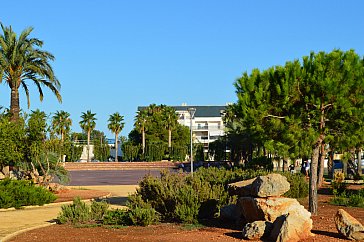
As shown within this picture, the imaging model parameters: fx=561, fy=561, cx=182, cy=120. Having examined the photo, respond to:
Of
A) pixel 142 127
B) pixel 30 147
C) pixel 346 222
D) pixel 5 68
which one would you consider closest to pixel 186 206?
pixel 346 222

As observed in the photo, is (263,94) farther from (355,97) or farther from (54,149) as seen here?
(54,149)

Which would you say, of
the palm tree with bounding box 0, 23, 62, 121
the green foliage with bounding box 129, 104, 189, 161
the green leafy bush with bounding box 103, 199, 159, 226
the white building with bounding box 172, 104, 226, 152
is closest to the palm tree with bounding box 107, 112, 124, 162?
the green foliage with bounding box 129, 104, 189, 161

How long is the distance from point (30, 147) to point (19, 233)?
11881 millimetres

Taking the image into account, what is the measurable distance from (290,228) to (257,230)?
760 millimetres

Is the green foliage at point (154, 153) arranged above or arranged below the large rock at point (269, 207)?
above

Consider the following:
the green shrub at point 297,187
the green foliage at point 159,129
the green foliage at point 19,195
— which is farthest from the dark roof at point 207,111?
the green foliage at point 19,195

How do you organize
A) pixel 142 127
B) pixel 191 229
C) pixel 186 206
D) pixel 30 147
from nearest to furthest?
pixel 191 229
pixel 186 206
pixel 30 147
pixel 142 127

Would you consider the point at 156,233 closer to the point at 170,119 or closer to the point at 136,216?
the point at 136,216

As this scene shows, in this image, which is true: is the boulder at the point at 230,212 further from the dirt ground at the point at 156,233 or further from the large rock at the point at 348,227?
the large rock at the point at 348,227

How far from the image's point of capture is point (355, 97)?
13805 millimetres

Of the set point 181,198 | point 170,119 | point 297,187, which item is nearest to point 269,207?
point 181,198

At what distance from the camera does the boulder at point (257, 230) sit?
35.0 feet

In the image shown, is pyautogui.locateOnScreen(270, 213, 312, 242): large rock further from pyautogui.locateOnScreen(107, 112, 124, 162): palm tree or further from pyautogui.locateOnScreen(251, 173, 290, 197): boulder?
pyautogui.locateOnScreen(107, 112, 124, 162): palm tree

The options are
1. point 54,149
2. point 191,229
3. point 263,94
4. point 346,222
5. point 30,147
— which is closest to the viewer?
point 346,222
